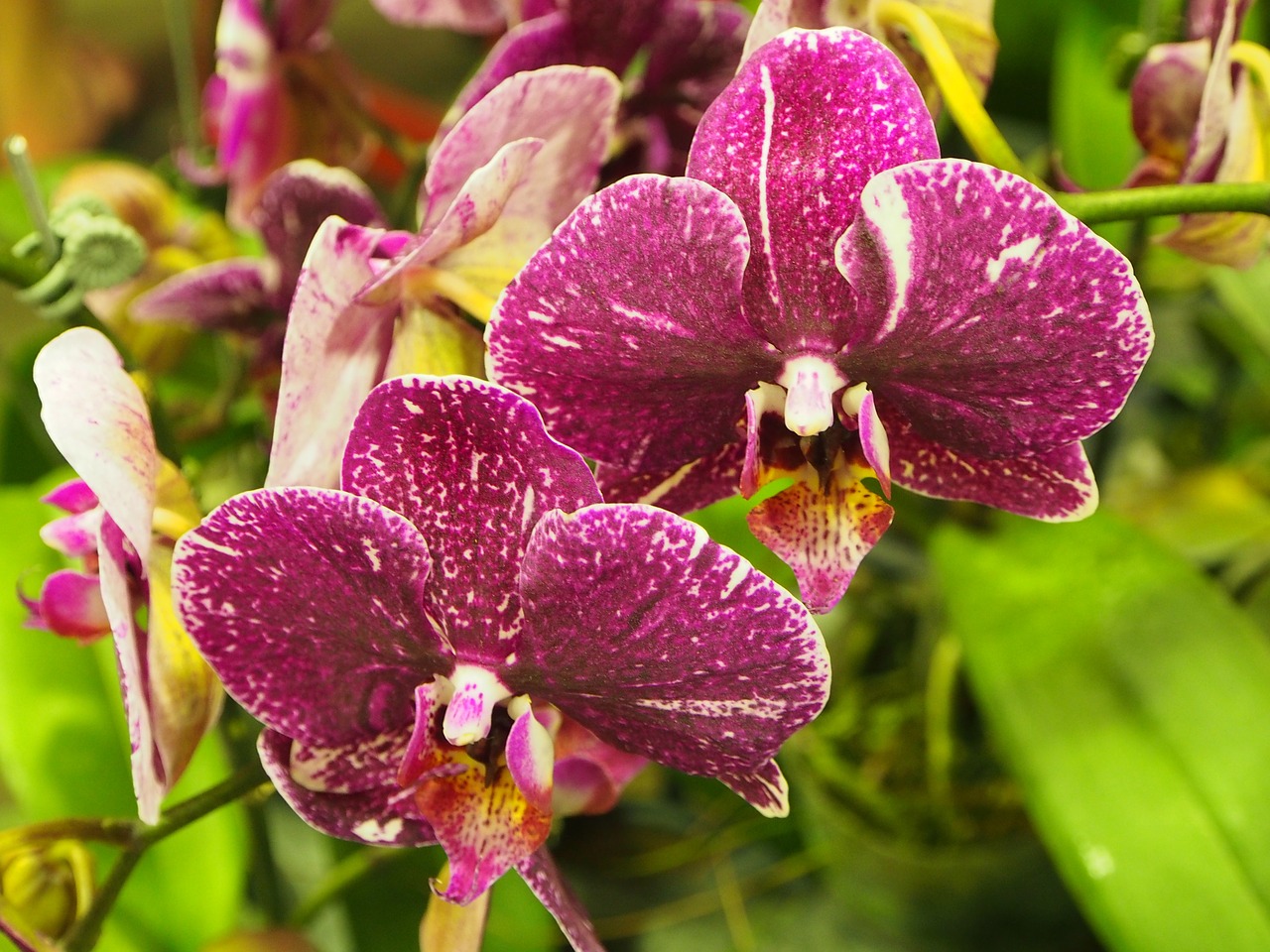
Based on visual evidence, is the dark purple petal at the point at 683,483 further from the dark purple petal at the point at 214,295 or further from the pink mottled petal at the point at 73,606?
the dark purple petal at the point at 214,295

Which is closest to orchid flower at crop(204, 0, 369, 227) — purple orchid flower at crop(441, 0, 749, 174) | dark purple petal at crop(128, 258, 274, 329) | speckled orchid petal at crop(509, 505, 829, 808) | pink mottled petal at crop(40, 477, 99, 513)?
dark purple petal at crop(128, 258, 274, 329)

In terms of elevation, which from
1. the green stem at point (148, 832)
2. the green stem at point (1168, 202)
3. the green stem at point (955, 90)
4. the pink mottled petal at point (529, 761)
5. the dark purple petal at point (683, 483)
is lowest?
the green stem at point (148, 832)

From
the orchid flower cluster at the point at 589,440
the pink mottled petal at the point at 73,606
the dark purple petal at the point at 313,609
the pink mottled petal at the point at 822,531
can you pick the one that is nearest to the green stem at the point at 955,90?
the orchid flower cluster at the point at 589,440

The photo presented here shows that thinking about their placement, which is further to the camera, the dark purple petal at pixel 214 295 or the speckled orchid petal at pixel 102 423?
the dark purple petal at pixel 214 295

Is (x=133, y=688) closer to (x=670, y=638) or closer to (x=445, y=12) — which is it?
(x=670, y=638)

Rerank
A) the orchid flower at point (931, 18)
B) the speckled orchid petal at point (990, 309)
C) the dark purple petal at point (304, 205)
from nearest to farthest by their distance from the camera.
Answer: the speckled orchid petal at point (990, 309) < the orchid flower at point (931, 18) < the dark purple petal at point (304, 205)

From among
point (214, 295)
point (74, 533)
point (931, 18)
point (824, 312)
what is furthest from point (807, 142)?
point (214, 295)
